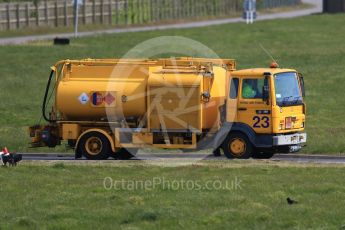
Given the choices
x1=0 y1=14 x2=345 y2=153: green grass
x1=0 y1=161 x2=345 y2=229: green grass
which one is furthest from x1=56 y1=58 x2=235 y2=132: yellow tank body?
x1=0 y1=14 x2=345 y2=153: green grass

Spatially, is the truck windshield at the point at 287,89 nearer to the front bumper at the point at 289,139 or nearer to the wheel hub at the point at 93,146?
the front bumper at the point at 289,139

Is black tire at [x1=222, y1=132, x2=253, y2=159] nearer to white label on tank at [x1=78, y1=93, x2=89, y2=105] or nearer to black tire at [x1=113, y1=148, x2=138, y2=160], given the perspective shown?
black tire at [x1=113, y1=148, x2=138, y2=160]

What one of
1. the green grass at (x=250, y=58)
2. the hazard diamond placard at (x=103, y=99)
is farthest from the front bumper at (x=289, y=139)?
the hazard diamond placard at (x=103, y=99)

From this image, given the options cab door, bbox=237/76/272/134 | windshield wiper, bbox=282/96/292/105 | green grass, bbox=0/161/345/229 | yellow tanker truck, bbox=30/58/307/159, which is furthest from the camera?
windshield wiper, bbox=282/96/292/105

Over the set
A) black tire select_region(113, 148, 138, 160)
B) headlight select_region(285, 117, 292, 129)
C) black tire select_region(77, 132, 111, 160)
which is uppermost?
headlight select_region(285, 117, 292, 129)

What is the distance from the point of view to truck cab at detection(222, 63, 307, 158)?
28484mm

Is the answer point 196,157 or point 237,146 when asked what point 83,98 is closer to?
point 196,157

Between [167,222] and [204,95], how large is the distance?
9275 millimetres

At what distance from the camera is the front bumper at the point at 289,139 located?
2823cm

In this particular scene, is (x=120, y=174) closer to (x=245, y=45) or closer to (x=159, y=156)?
(x=159, y=156)

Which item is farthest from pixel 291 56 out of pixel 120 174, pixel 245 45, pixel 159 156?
pixel 120 174

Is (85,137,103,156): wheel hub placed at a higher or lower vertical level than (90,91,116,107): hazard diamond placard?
lower

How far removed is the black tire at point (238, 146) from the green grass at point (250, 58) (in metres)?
4.34

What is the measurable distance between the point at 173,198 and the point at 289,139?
7.59 m
